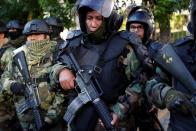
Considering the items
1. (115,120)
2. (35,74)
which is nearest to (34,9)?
(35,74)

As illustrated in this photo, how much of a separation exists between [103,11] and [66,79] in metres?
0.64

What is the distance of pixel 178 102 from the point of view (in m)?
2.75

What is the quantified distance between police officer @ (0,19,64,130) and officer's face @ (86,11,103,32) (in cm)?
162

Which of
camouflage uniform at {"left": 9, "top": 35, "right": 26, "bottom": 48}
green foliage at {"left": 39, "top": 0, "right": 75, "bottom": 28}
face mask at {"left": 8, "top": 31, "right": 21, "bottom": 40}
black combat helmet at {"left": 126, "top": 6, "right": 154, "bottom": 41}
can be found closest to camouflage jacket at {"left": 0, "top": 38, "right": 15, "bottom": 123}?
camouflage uniform at {"left": 9, "top": 35, "right": 26, "bottom": 48}

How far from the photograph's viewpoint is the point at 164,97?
2.94 metres

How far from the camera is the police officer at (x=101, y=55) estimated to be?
3584 mm

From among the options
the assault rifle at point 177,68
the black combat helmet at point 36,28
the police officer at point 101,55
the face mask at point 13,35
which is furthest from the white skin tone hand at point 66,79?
the face mask at point 13,35

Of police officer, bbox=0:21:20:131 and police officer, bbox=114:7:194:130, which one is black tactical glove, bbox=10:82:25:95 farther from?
police officer, bbox=114:7:194:130

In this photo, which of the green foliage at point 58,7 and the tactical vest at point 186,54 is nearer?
the tactical vest at point 186,54

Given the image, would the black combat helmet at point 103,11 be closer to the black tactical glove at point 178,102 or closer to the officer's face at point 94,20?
the officer's face at point 94,20

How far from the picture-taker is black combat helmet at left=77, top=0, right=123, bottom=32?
358 centimetres

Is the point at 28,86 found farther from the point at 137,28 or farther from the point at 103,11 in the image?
the point at 103,11

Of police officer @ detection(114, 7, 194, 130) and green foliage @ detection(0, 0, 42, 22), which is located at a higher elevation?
police officer @ detection(114, 7, 194, 130)

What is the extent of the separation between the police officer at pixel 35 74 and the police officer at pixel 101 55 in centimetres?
141
